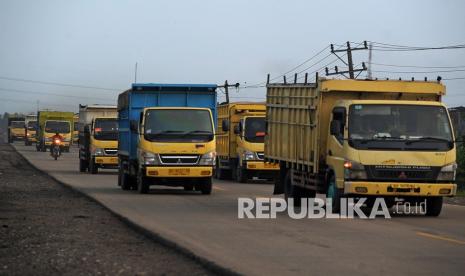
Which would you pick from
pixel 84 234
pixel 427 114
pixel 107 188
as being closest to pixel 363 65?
pixel 107 188

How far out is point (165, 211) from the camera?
67.9ft

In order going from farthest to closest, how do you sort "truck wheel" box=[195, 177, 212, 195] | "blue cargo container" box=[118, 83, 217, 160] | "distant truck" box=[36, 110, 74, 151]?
"distant truck" box=[36, 110, 74, 151], "blue cargo container" box=[118, 83, 217, 160], "truck wheel" box=[195, 177, 212, 195]

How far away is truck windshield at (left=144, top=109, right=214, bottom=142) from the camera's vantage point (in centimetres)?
2612

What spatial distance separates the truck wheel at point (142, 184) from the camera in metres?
26.5

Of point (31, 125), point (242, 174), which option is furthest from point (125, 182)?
point (31, 125)

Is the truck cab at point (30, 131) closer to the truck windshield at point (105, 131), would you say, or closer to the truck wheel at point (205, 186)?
the truck windshield at point (105, 131)

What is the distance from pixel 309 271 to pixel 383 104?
8.90 meters

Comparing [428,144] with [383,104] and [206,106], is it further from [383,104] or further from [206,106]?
[206,106]

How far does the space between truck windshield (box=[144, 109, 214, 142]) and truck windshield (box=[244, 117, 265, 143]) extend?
955 centimetres

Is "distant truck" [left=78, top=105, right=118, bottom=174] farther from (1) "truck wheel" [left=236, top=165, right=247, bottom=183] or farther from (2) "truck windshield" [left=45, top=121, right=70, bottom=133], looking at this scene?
(2) "truck windshield" [left=45, top=121, right=70, bottom=133]

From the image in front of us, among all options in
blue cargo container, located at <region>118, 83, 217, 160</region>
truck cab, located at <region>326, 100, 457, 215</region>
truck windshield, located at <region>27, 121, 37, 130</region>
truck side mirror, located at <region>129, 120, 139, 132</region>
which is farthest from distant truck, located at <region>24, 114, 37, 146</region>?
truck cab, located at <region>326, 100, 457, 215</region>

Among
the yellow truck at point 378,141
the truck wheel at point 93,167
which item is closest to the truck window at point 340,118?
the yellow truck at point 378,141

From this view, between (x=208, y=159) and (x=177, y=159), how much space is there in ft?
2.67

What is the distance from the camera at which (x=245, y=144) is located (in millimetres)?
36000
